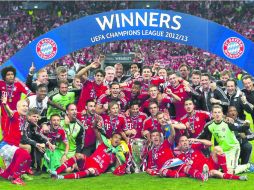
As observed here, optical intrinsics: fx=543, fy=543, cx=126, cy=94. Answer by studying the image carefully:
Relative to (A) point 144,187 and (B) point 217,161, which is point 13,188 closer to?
(A) point 144,187

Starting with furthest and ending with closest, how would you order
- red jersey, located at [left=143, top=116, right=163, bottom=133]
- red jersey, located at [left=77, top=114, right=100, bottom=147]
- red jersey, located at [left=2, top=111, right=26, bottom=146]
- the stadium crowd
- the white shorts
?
red jersey, located at [left=77, top=114, right=100, bottom=147], red jersey, located at [left=143, top=116, right=163, bottom=133], the stadium crowd, red jersey, located at [left=2, top=111, right=26, bottom=146], the white shorts

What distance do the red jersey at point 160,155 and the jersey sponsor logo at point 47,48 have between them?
3296 millimetres

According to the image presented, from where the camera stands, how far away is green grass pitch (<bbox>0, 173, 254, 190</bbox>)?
7968 mm

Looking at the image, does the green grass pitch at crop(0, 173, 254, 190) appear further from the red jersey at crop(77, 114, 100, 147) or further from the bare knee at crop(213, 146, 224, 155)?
the red jersey at crop(77, 114, 100, 147)

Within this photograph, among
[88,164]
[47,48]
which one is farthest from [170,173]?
[47,48]

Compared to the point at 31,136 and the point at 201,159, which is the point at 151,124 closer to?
the point at 201,159

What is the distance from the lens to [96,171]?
8.78 m

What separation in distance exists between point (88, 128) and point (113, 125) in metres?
0.44

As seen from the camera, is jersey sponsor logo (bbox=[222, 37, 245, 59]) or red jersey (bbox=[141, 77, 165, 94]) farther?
jersey sponsor logo (bbox=[222, 37, 245, 59])

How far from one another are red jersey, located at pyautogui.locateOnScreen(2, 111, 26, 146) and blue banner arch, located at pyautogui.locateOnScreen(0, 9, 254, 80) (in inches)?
103

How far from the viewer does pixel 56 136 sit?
8.85m

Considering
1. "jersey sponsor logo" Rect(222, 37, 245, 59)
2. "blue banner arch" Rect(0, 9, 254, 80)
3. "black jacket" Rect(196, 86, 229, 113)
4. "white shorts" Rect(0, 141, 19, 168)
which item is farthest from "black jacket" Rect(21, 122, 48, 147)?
"jersey sponsor logo" Rect(222, 37, 245, 59)

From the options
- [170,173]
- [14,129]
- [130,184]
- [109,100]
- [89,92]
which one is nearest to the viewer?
[130,184]

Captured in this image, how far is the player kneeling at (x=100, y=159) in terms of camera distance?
8773mm
